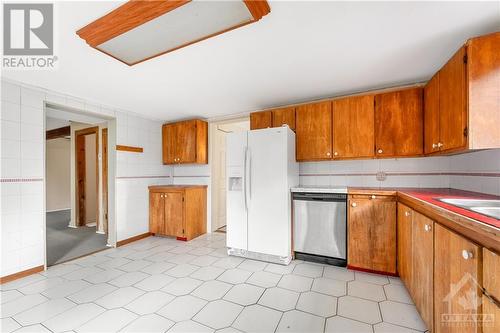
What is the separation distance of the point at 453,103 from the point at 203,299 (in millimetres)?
2716

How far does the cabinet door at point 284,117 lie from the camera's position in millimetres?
3070

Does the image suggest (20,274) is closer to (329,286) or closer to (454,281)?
(329,286)

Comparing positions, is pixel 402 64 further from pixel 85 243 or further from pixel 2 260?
pixel 85 243

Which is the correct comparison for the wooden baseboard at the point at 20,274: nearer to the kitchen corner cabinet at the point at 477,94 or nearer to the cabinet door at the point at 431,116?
the kitchen corner cabinet at the point at 477,94

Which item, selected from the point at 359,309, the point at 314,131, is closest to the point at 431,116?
the point at 314,131

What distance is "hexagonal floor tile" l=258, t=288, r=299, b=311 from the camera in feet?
6.00

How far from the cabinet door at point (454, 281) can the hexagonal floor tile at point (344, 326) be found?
43cm

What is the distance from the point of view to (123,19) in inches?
56.9

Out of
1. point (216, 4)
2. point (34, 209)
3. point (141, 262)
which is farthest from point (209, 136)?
point (216, 4)

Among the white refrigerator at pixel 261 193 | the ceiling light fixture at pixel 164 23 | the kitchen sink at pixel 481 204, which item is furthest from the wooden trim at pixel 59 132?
the kitchen sink at pixel 481 204

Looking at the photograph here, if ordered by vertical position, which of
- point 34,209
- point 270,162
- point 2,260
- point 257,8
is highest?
point 257,8

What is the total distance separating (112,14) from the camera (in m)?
1.42

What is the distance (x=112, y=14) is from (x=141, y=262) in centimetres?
270

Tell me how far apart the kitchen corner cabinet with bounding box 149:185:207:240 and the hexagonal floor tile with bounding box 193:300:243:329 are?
1961 mm
